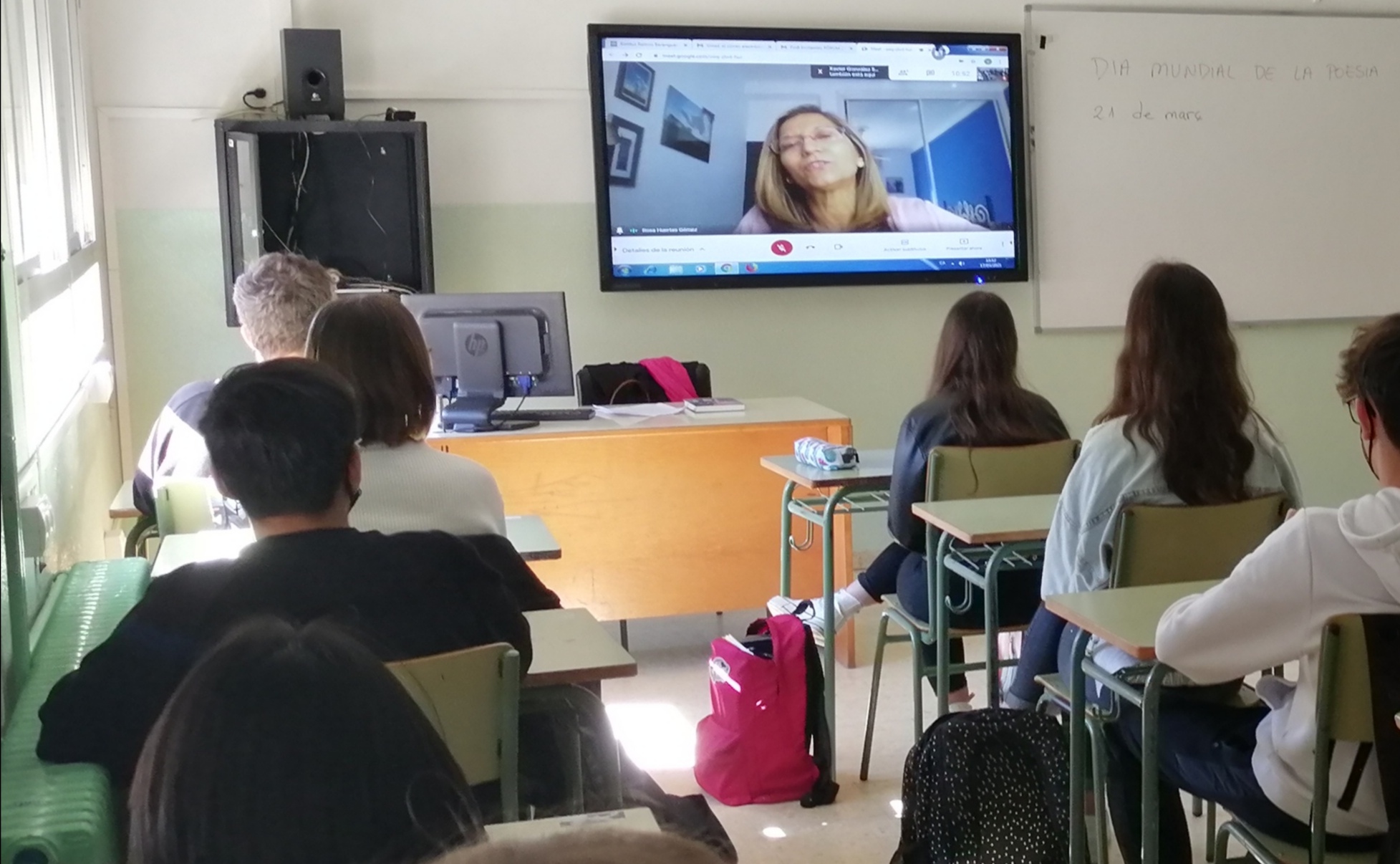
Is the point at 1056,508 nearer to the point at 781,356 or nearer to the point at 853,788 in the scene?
the point at 853,788

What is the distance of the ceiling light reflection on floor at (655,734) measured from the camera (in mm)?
3502

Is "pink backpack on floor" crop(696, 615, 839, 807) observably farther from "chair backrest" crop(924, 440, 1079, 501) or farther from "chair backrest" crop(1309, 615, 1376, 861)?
Answer: "chair backrest" crop(1309, 615, 1376, 861)

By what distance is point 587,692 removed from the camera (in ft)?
6.97

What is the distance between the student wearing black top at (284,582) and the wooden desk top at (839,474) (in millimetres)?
1652

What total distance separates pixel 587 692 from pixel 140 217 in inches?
141

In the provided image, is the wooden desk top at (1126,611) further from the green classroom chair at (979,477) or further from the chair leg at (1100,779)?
the green classroom chair at (979,477)

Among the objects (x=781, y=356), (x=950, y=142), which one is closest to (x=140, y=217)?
(x=781, y=356)

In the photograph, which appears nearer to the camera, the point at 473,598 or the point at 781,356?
the point at 473,598

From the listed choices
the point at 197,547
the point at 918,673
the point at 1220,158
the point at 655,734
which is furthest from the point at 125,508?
the point at 1220,158

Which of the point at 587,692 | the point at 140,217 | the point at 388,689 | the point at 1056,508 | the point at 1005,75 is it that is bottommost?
the point at 587,692

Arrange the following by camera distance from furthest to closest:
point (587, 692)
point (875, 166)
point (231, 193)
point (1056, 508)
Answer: point (875, 166) < point (231, 193) < point (1056, 508) < point (587, 692)

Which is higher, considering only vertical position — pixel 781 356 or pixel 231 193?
pixel 231 193

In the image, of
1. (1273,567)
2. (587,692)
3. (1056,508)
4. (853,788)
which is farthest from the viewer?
(853,788)

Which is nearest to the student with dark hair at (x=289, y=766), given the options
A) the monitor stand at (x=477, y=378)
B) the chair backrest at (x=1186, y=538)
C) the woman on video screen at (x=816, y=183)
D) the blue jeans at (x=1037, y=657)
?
the chair backrest at (x=1186, y=538)
